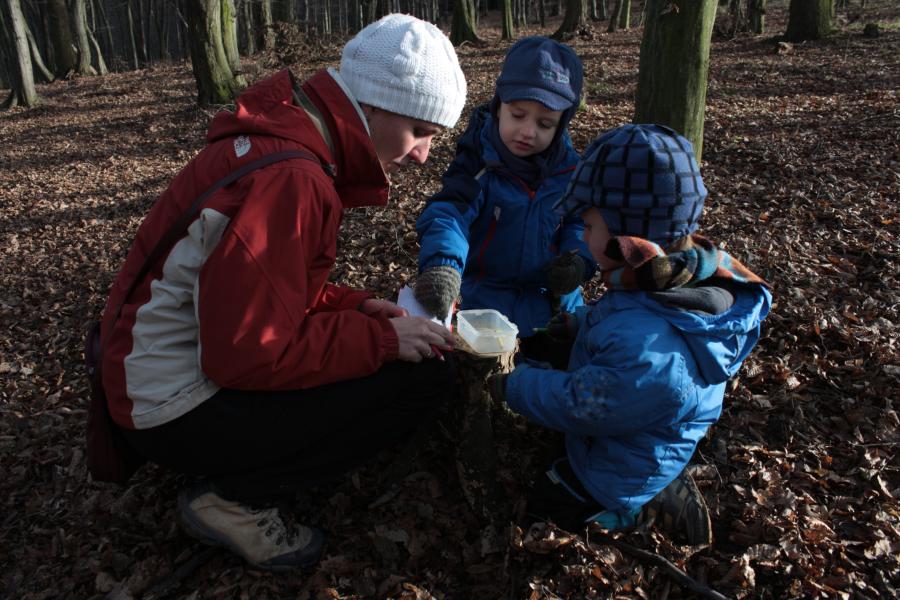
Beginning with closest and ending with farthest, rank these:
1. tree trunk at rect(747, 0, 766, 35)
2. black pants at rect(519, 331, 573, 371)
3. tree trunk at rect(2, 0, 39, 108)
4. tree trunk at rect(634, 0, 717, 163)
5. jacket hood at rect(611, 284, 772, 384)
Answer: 1. jacket hood at rect(611, 284, 772, 384)
2. black pants at rect(519, 331, 573, 371)
3. tree trunk at rect(634, 0, 717, 163)
4. tree trunk at rect(2, 0, 39, 108)
5. tree trunk at rect(747, 0, 766, 35)

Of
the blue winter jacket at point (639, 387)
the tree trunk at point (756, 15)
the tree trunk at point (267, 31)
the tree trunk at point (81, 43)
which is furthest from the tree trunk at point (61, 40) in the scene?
the blue winter jacket at point (639, 387)

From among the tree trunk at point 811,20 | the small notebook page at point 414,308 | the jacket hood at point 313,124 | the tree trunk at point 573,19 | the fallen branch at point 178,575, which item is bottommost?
the fallen branch at point 178,575

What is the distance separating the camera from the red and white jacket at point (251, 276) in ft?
6.14

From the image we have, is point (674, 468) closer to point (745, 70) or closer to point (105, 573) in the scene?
point (105, 573)

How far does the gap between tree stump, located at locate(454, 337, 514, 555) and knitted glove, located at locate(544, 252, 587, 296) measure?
0.54 metres

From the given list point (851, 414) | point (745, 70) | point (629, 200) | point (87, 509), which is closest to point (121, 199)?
point (87, 509)

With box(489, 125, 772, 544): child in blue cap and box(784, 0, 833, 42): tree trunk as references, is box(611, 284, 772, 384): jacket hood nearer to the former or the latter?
box(489, 125, 772, 544): child in blue cap

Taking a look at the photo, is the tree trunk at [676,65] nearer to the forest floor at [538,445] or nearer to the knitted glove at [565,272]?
the forest floor at [538,445]

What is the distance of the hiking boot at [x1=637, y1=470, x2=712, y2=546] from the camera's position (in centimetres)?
238

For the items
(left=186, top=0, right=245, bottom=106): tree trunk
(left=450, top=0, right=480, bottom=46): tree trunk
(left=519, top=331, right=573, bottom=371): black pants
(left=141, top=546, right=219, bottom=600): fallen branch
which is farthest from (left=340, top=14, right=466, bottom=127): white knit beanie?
(left=450, top=0, right=480, bottom=46): tree trunk

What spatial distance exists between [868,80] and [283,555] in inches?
424

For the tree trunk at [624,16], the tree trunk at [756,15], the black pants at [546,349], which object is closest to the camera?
the black pants at [546,349]

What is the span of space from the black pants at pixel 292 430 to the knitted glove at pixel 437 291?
0.27m

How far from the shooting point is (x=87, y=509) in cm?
286
